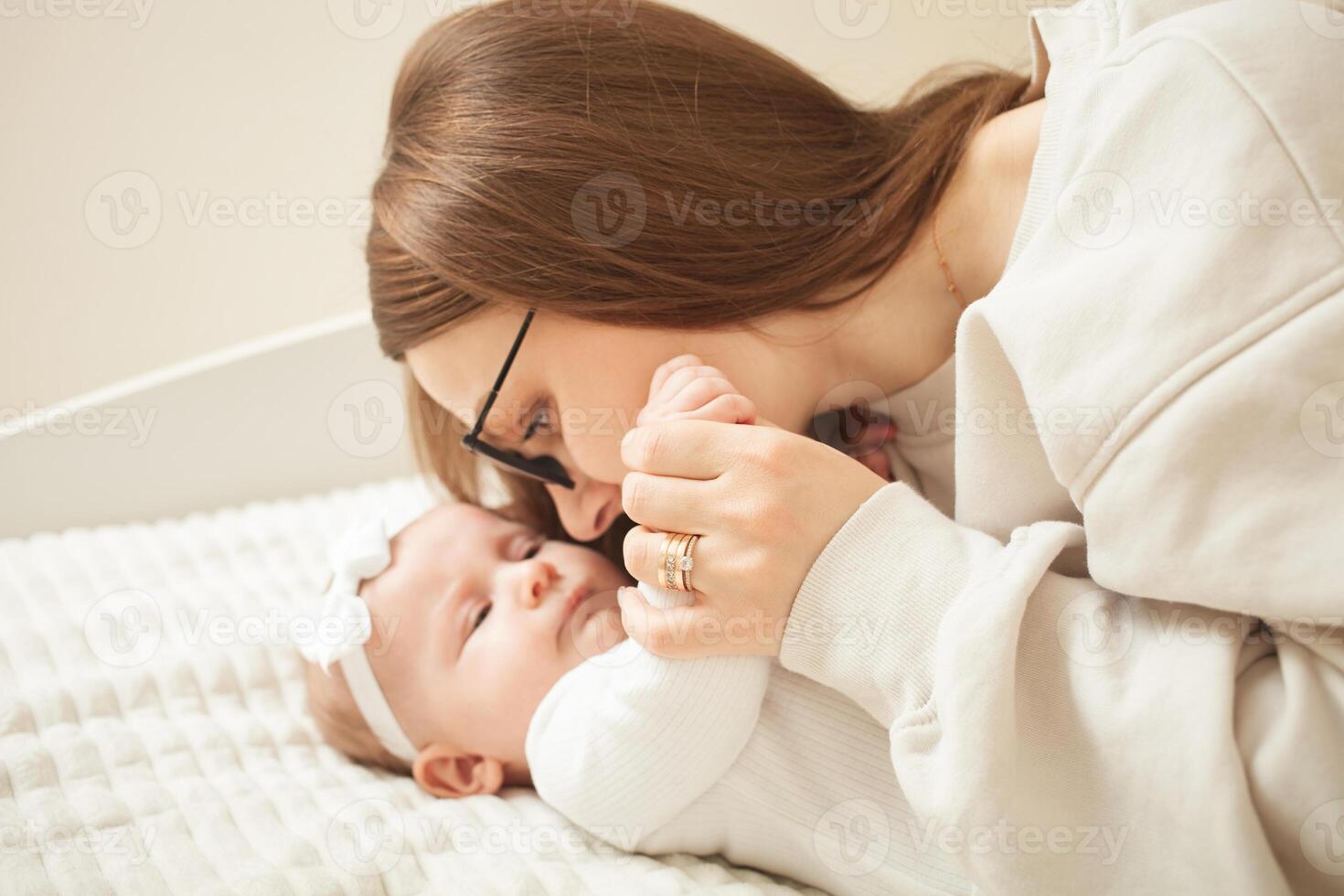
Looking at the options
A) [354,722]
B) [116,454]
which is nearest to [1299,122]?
[354,722]

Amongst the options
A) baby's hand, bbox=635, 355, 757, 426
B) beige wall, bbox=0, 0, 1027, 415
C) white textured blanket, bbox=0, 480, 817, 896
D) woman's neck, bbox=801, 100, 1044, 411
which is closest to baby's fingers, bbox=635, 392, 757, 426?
baby's hand, bbox=635, 355, 757, 426

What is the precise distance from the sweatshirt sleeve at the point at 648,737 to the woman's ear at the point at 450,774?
6.1 inches

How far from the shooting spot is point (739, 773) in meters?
1.02

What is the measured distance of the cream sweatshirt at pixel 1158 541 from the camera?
0.72 meters

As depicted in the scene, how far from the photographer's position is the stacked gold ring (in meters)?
0.97

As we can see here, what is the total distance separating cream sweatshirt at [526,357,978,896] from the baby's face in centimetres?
13

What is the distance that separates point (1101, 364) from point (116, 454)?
1.54 metres

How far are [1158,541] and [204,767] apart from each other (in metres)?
1.02

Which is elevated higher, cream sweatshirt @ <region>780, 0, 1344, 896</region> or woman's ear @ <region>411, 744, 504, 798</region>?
cream sweatshirt @ <region>780, 0, 1344, 896</region>

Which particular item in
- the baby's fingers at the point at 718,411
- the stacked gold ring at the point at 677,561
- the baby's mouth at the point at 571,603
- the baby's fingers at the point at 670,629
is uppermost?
the baby's fingers at the point at 718,411

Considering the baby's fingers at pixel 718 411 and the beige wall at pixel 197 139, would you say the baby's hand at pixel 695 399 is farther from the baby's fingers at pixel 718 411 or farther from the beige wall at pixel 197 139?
the beige wall at pixel 197 139

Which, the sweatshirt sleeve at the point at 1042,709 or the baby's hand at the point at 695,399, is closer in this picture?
the sweatshirt sleeve at the point at 1042,709

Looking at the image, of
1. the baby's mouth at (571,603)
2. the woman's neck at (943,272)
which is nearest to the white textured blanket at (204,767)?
the baby's mouth at (571,603)

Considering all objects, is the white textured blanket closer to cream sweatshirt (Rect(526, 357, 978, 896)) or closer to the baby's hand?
cream sweatshirt (Rect(526, 357, 978, 896))
